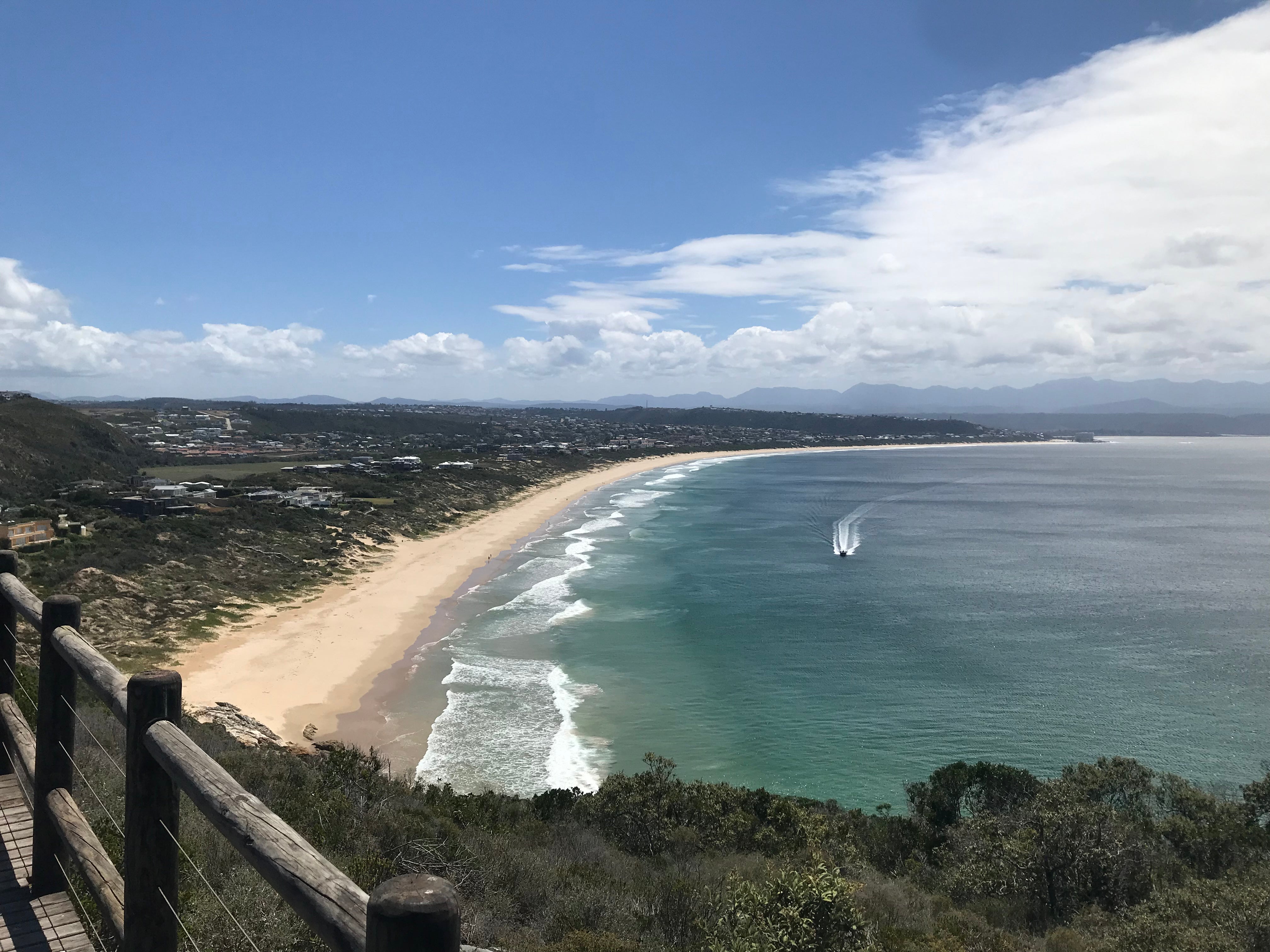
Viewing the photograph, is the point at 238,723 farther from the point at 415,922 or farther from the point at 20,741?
the point at 415,922

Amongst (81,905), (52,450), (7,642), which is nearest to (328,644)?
(7,642)

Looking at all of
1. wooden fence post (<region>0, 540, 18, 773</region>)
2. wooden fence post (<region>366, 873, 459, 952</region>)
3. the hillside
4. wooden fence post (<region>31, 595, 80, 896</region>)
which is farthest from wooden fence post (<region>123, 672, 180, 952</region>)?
the hillside

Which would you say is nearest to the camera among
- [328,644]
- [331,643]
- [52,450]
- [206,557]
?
[328,644]

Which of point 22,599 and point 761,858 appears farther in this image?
point 761,858

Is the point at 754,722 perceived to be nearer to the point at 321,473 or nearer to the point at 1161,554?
the point at 1161,554

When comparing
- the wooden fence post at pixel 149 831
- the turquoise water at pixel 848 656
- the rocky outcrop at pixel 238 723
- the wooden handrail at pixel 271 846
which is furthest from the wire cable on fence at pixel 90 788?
the rocky outcrop at pixel 238 723

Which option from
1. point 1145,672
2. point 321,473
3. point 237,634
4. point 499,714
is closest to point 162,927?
point 499,714

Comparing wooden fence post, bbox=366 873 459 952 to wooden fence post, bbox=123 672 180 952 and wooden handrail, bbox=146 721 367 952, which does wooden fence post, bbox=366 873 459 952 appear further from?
wooden fence post, bbox=123 672 180 952
